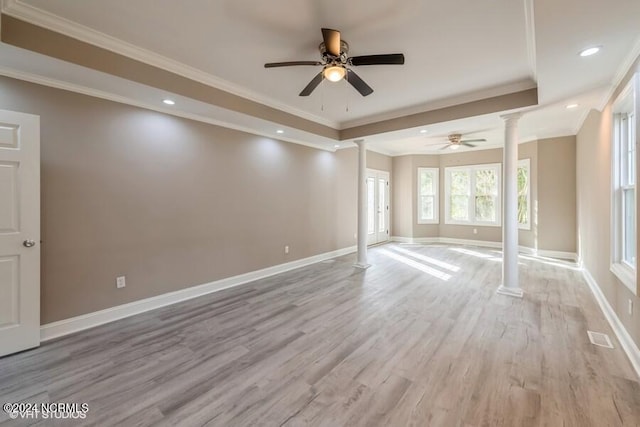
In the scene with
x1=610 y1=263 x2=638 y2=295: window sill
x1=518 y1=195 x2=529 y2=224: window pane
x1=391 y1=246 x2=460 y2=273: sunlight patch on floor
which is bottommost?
x1=391 y1=246 x2=460 y2=273: sunlight patch on floor

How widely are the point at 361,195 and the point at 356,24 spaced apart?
360 centimetres

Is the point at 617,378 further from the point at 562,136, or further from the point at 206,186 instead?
the point at 562,136

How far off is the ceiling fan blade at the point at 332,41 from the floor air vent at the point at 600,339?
3.73 metres

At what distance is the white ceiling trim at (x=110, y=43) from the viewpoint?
2.23 m

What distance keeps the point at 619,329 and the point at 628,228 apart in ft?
3.49

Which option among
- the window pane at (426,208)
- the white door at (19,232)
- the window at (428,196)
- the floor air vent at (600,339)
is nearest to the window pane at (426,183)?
the window at (428,196)

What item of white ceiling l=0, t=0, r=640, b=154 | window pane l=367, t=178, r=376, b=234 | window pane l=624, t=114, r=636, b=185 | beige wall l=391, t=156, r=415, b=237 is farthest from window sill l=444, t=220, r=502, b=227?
window pane l=624, t=114, r=636, b=185

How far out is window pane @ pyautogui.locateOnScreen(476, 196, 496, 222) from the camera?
786 centimetres

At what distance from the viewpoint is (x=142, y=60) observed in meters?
2.92

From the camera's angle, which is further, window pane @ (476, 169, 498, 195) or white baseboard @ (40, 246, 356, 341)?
window pane @ (476, 169, 498, 195)

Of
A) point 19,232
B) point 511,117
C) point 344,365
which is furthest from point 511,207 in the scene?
point 19,232

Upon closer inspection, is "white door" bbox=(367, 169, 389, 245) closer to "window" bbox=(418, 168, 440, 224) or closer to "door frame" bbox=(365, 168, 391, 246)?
"door frame" bbox=(365, 168, 391, 246)

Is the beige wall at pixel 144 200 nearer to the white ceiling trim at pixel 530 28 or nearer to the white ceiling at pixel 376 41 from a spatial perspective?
the white ceiling at pixel 376 41

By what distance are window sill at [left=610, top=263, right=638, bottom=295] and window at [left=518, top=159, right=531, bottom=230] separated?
163 inches
